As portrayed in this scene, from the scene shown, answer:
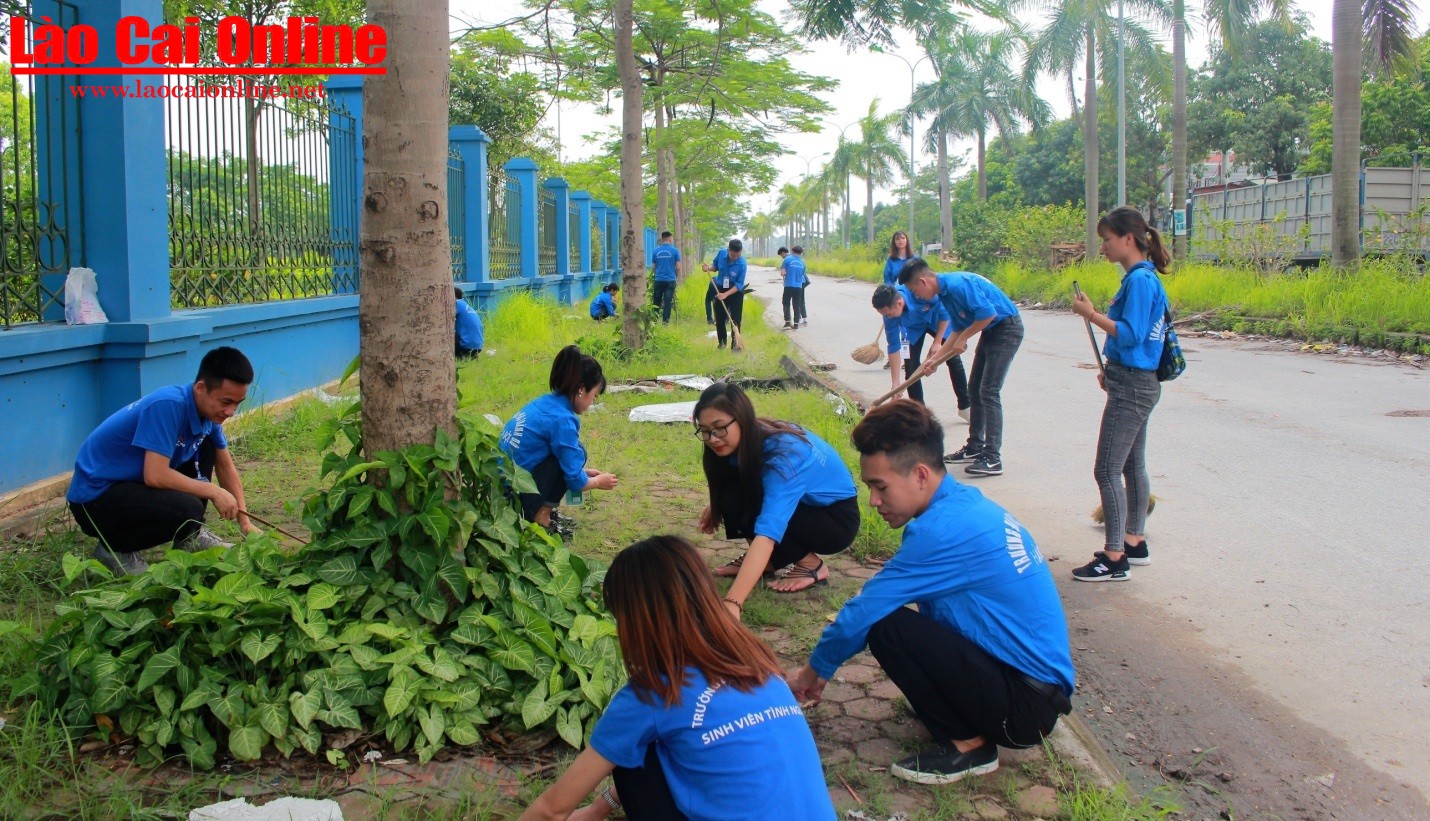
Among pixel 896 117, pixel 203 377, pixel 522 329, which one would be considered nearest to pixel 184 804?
pixel 203 377

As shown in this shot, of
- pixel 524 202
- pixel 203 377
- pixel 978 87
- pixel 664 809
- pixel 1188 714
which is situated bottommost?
pixel 1188 714

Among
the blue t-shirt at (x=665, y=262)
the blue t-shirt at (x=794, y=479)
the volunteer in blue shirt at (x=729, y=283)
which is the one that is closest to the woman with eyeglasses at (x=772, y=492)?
the blue t-shirt at (x=794, y=479)

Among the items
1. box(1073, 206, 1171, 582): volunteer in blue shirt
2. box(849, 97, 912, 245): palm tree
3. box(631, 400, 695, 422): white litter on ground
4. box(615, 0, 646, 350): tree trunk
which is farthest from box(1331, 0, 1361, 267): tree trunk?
box(849, 97, 912, 245): palm tree

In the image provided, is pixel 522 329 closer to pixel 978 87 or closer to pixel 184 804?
pixel 184 804

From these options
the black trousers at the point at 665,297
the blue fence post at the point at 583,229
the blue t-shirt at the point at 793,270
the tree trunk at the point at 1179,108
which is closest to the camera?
the black trousers at the point at 665,297

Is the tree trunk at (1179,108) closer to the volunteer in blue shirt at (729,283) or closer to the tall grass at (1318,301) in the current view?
the tall grass at (1318,301)

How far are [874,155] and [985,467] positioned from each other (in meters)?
59.4

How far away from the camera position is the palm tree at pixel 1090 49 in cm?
2630

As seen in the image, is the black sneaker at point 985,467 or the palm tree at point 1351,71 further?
the palm tree at point 1351,71

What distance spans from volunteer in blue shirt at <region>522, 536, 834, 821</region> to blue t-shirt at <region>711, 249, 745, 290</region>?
1167 cm

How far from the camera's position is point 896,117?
171ft

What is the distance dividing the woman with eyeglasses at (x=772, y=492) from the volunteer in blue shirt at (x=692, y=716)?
1176 millimetres

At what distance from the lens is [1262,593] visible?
14.7 feet

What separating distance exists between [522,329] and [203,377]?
30.0 feet
